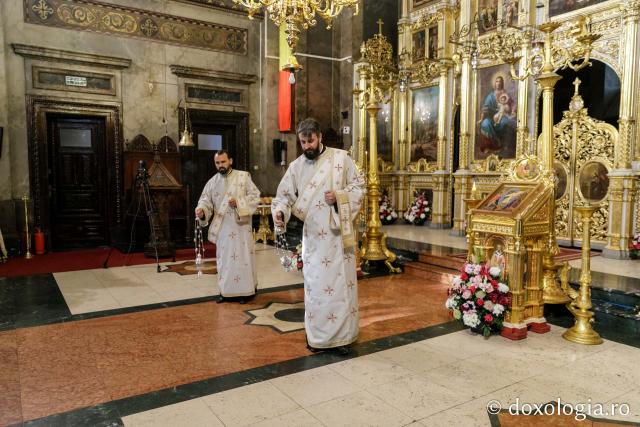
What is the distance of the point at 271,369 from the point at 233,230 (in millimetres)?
2515

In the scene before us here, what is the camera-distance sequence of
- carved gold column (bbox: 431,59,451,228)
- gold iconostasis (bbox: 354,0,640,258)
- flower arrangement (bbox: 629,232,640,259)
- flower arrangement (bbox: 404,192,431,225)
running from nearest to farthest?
flower arrangement (bbox: 629,232,640,259), gold iconostasis (bbox: 354,0,640,258), carved gold column (bbox: 431,59,451,228), flower arrangement (bbox: 404,192,431,225)

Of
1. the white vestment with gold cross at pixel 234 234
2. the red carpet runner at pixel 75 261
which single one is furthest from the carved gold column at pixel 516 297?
the red carpet runner at pixel 75 261

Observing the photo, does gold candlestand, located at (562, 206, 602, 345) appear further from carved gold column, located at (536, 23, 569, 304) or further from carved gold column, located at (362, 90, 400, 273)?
carved gold column, located at (362, 90, 400, 273)

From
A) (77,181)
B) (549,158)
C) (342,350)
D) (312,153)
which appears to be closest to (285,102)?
(77,181)

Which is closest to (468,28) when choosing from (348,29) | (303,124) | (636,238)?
(348,29)

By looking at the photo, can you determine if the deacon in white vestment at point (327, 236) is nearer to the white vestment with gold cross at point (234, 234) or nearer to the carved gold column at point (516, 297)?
the carved gold column at point (516, 297)

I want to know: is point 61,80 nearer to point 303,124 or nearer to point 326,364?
point 303,124

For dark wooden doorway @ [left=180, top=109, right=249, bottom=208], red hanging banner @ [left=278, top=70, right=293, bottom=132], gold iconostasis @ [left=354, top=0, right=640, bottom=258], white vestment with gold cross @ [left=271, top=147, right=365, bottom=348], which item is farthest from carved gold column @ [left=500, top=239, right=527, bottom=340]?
dark wooden doorway @ [left=180, top=109, right=249, bottom=208]

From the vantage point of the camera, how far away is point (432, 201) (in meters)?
12.1

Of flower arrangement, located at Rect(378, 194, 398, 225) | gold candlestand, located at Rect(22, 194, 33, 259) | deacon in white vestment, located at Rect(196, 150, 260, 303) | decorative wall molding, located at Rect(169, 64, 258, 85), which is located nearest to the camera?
deacon in white vestment, located at Rect(196, 150, 260, 303)

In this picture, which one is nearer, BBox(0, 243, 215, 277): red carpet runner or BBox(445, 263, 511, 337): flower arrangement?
BBox(445, 263, 511, 337): flower arrangement

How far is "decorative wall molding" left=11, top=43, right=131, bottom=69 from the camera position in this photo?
381 inches

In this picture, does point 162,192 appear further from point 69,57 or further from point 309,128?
point 309,128

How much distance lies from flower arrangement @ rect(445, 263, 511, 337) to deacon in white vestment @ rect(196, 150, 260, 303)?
101 inches
